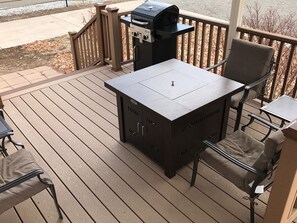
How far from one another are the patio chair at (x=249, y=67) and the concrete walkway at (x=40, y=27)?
20.3 ft

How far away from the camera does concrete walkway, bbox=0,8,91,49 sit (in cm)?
808

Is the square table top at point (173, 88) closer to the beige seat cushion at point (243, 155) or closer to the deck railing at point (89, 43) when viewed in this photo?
the beige seat cushion at point (243, 155)

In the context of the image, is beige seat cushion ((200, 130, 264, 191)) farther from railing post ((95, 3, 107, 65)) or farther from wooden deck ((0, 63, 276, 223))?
railing post ((95, 3, 107, 65))

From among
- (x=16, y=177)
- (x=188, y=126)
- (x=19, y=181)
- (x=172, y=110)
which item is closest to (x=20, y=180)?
(x=19, y=181)

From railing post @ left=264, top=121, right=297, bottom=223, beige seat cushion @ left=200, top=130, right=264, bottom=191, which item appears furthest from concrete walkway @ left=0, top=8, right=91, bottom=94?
railing post @ left=264, top=121, right=297, bottom=223

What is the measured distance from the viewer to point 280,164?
1.70 metres

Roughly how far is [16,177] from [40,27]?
309 inches

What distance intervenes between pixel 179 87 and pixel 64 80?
2.32 metres

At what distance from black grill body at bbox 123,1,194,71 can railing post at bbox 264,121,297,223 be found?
2292 millimetres

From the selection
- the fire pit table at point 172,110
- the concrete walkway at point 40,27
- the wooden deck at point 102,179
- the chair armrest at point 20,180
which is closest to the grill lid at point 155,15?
the fire pit table at point 172,110

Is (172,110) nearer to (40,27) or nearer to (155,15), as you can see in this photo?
(155,15)

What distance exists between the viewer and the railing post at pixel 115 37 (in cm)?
429

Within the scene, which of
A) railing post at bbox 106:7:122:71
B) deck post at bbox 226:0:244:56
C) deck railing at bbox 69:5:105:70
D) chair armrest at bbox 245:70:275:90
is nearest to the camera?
chair armrest at bbox 245:70:275:90

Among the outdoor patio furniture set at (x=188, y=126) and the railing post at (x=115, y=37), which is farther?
the railing post at (x=115, y=37)
